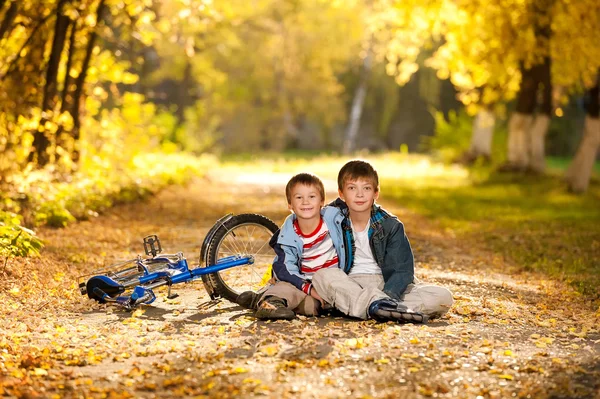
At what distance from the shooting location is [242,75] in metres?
44.4

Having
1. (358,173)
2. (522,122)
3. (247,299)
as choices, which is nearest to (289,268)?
(247,299)

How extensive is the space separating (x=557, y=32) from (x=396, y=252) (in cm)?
1532

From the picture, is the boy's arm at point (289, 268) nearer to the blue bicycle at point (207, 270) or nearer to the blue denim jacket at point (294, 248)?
the blue denim jacket at point (294, 248)

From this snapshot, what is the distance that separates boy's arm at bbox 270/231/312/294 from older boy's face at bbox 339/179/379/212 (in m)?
0.57

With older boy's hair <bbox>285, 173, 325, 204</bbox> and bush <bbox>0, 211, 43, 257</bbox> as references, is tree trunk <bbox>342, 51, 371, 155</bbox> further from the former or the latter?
older boy's hair <bbox>285, 173, 325, 204</bbox>

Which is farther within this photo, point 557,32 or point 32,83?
point 557,32

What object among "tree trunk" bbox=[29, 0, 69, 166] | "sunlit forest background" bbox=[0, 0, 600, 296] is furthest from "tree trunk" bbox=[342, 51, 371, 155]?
"tree trunk" bbox=[29, 0, 69, 166]

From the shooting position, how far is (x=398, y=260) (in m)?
7.26

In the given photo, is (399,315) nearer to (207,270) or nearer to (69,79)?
(207,270)

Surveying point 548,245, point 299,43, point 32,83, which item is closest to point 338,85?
point 299,43

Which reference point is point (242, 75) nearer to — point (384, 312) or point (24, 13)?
point (24, 13)

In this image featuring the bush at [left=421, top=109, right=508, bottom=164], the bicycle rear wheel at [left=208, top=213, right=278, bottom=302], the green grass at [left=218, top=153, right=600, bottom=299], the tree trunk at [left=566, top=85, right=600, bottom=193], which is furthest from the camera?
the bush at [left=421, top=109, right=508, bottom=164]

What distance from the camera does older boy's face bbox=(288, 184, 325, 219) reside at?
7215 millimetres

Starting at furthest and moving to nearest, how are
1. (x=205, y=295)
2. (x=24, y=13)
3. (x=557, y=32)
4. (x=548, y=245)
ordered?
(x=557, y=32)
(x=24, y=13)
(x=548, y=245)
(x=205, y=295)
